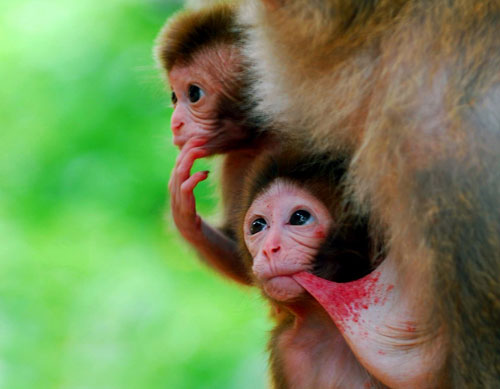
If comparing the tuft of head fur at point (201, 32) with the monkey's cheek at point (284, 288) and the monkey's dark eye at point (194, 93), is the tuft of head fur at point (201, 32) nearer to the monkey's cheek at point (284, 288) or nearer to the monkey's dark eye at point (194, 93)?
the monkey's dark eye at point (194, 93)

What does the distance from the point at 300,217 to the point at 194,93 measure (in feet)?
1.61

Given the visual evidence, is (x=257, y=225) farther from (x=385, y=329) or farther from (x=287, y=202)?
(x=385, y=329)

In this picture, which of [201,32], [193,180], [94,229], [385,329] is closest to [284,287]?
[385,329]

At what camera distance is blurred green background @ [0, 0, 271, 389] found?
141 inches

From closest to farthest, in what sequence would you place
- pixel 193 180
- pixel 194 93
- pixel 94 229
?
pixel 193 180, pixel 194 93, pixel 94 229

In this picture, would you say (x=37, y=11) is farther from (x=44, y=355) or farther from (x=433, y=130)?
(x=433, y=130)

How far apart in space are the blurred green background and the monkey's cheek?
121 cm

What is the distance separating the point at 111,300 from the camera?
377 centimetres

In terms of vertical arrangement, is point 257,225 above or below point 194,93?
below

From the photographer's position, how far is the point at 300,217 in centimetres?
177

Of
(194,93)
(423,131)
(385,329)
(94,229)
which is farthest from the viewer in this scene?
(94,229)

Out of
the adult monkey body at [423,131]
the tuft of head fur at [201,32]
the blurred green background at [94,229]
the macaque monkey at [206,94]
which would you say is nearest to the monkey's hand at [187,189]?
the macaque monkey at [206,94]

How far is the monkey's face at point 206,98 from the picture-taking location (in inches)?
82.6

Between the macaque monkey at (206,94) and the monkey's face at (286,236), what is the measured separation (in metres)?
0.30
